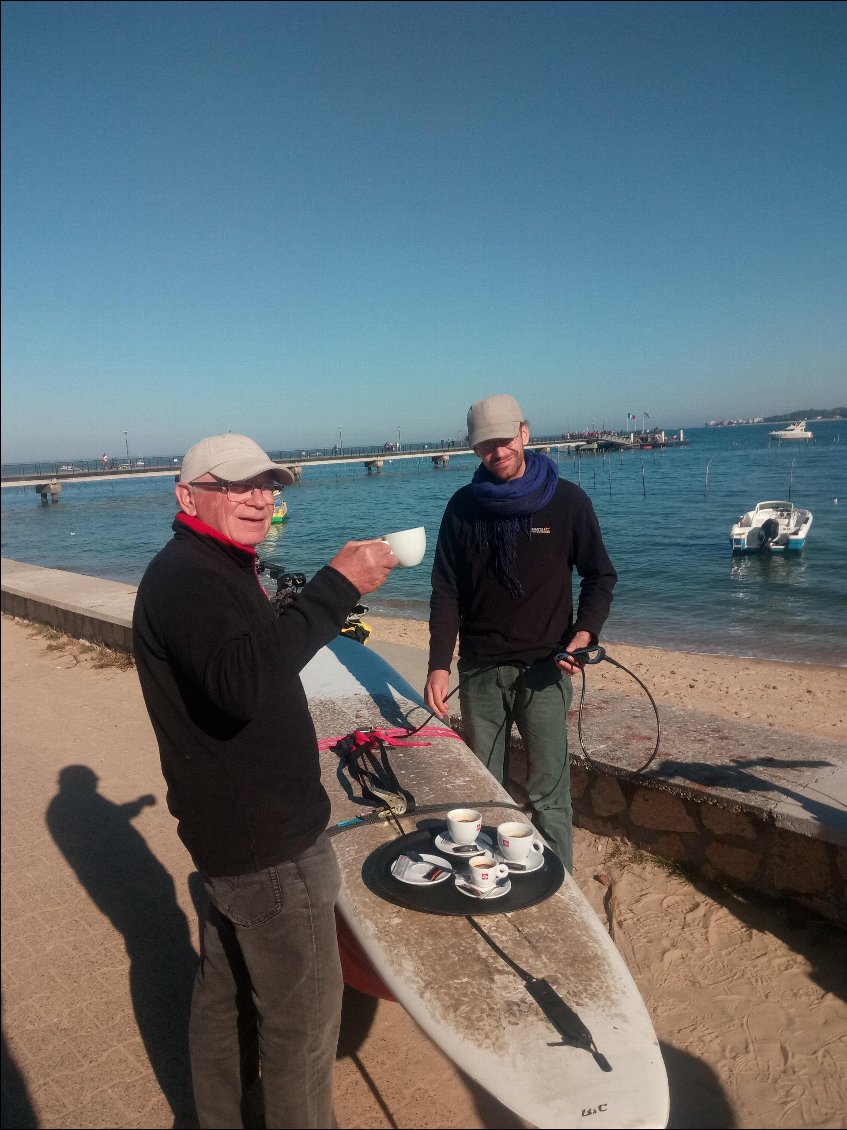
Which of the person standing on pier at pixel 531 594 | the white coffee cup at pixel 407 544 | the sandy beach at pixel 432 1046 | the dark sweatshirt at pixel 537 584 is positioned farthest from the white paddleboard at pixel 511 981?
the white coffee cup at pixel 407 544

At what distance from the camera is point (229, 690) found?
Answer: 1556 millimetres

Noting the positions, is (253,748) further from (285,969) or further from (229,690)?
(285,969)

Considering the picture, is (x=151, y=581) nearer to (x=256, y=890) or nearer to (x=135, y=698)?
(x=256, y=890)

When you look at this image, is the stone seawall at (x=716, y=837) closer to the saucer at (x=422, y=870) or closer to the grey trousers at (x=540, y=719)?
the grey trousers at (x=540, y=719)

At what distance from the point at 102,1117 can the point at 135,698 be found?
16.2 ft

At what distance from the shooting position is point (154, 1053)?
2.73 m

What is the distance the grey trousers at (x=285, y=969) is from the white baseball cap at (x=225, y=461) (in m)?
0.96

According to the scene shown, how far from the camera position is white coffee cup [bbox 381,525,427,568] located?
1.89 m

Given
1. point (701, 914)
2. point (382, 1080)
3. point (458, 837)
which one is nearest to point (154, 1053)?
point (382, 1080)

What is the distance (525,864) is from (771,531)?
20.7m

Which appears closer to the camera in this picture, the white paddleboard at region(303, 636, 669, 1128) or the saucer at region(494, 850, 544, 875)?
the white paddleboard at region(303, 636, 669, 1128)

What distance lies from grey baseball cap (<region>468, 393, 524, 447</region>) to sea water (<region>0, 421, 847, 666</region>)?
129 centimetres

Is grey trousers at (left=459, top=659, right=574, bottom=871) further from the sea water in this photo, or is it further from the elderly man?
the elderly man

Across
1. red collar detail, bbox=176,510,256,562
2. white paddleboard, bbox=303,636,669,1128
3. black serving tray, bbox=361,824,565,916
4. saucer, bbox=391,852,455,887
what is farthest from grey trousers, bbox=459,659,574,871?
red collar detail, bbox=176,510,256,562
